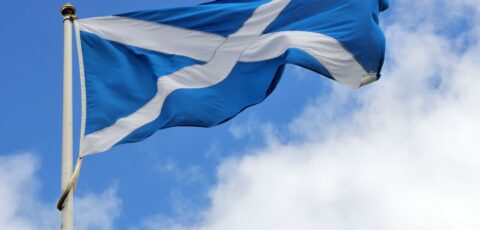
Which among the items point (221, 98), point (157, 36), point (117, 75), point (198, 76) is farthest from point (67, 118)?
point (157, 36)

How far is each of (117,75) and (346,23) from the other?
2.93 metres

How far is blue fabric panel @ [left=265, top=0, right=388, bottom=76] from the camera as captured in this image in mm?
11445

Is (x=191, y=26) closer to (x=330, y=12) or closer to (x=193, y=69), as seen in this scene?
(x=193, y=69)

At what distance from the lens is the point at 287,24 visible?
39.7 ft

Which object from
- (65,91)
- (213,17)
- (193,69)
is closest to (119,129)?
(65,91)

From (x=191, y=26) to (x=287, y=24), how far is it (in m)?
1.24

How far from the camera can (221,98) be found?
1120cm

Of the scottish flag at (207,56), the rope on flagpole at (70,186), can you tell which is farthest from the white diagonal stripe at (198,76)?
the rope on flagpole at (70,186)

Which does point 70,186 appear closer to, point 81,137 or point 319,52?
point 81,137

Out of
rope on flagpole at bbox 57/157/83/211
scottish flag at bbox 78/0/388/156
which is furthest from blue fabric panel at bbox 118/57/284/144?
rope on flagpole at bbox 57/157/83/211

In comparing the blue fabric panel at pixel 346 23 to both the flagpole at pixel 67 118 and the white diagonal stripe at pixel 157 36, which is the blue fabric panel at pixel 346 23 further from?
the flagpole at pixel 67 118

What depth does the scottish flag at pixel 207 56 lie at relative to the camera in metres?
10.9

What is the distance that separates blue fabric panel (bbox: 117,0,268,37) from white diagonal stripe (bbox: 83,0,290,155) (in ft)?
0.37

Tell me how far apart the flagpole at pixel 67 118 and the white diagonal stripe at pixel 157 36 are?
31 centimetres
